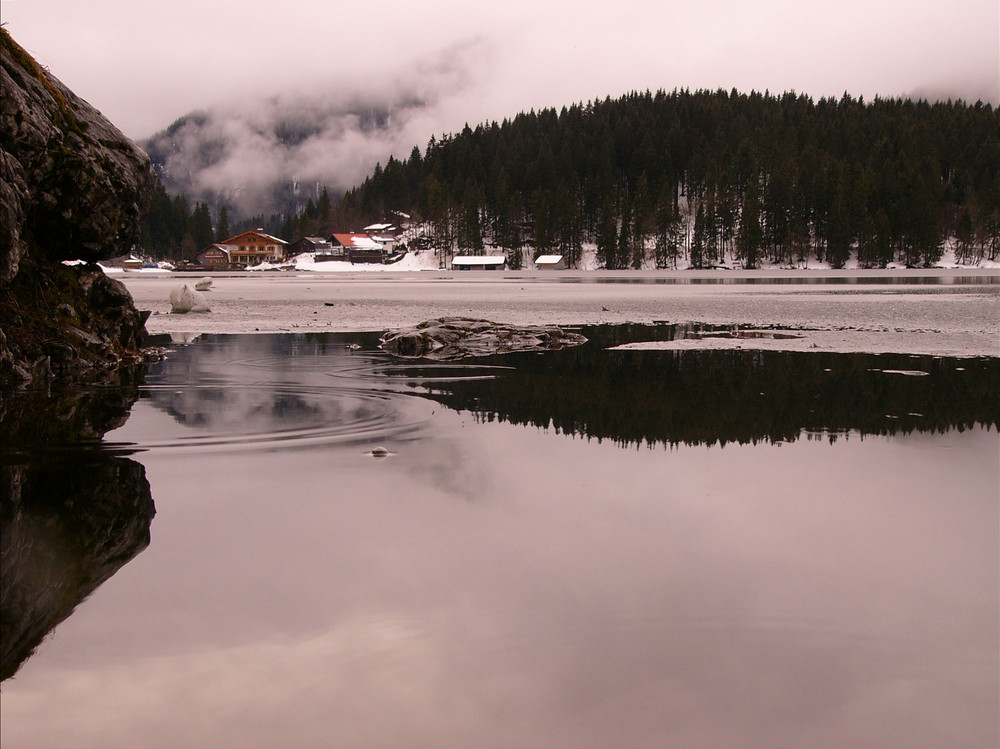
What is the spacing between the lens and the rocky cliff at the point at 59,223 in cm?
1269

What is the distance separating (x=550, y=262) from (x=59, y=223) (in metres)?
131

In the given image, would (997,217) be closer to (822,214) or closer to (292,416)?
(822,214)

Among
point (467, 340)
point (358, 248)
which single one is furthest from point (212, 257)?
point (467, 340)

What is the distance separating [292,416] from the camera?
1059cm

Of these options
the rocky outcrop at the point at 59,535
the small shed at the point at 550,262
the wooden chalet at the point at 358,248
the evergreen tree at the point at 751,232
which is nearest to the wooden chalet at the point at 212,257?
the wooden chalet at the point at 358,248

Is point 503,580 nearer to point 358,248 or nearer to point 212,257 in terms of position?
point 358,248

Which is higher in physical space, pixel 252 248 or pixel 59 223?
pixel 252 248

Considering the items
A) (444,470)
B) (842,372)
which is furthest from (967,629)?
(842,372)

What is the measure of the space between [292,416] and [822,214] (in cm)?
14147

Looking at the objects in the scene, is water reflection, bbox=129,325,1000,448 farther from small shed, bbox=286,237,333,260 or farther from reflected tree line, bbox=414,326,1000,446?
small shed, bbox=286,237,333,260

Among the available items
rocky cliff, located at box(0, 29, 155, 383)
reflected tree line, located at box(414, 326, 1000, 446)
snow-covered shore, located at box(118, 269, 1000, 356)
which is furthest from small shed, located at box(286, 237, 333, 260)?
reflected tree line, located at box(414, 326, 1000, 446)

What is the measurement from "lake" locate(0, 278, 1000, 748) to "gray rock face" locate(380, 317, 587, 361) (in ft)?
25.8

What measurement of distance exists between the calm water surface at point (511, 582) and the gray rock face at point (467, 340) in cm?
792

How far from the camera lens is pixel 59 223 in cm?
1480
